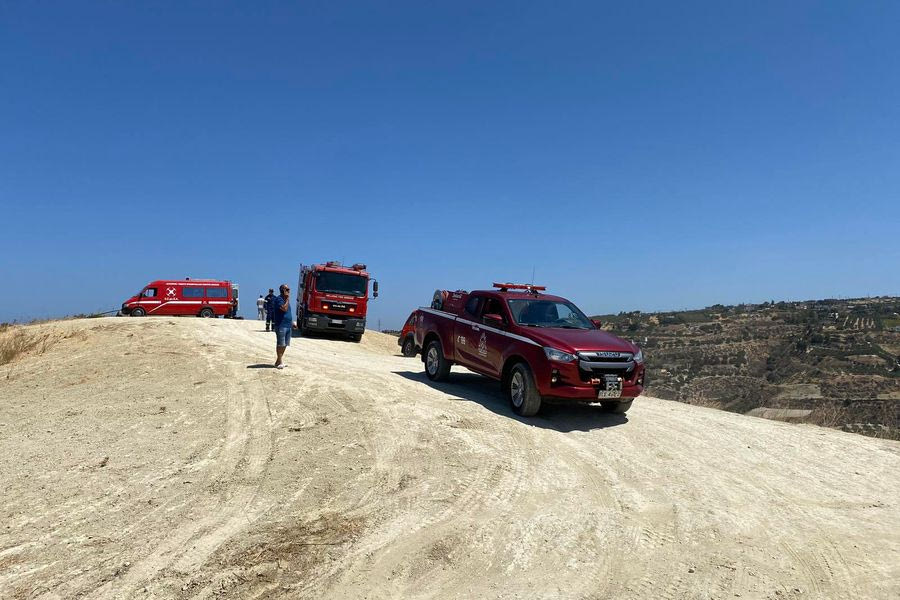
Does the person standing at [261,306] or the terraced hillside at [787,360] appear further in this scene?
the person standing at [261,306]

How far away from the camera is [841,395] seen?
1509cm

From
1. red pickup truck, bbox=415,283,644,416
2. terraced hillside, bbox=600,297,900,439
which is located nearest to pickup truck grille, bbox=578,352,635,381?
red pickup truck, bbox=415,283,644,416

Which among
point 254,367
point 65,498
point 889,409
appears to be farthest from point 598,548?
point 889,409

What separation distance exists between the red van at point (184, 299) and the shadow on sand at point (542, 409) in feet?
83.9

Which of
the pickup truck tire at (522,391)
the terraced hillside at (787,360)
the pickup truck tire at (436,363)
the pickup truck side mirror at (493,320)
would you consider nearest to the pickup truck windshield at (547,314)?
the pickup truck side mirror at (493,320)

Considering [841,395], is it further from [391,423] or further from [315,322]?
[315,322]

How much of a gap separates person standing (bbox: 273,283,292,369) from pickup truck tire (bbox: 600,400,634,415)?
6500 mm

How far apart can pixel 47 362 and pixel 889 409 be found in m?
19.8

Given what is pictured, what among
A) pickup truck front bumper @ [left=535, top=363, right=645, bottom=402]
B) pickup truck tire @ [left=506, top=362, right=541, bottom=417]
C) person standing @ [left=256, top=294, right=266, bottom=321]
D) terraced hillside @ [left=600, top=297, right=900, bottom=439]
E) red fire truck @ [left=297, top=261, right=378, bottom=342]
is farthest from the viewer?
person standing @ [left=256, top=294, right=266, bottom=321]

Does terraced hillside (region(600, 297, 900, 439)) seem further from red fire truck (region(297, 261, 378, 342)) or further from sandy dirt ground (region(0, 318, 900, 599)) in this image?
red fire truck (region(297, 261, 378, 342))

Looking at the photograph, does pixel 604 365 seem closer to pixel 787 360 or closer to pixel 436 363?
pixel 436 363

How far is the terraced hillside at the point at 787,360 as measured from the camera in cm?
1216

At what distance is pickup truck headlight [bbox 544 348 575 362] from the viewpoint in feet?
25.7

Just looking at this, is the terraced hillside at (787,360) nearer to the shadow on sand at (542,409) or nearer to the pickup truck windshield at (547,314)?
the shadow on sand at (542,409)
